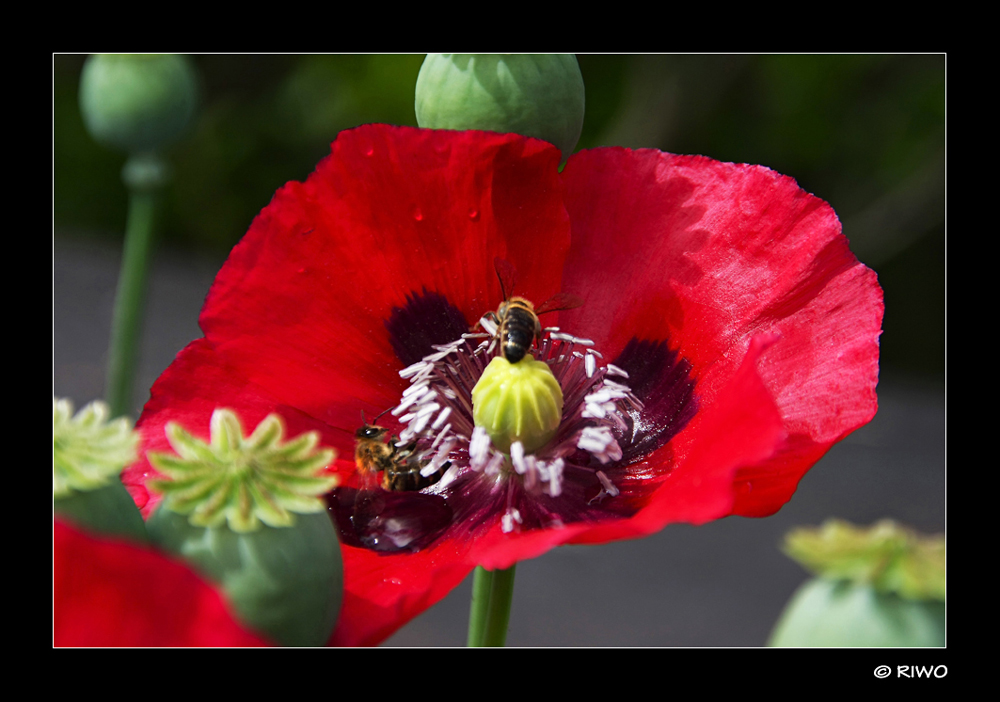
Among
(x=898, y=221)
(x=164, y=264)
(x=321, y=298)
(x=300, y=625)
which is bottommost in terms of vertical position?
(x=300, y=625)

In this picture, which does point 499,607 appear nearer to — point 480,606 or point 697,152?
point 480,606

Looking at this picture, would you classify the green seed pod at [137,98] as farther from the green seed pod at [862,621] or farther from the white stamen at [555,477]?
the green seed pod at [862,621]

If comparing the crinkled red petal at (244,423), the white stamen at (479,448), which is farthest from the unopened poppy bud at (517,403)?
the crinkled red petal at (244,423)

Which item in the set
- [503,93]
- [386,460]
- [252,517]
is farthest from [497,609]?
[503,93]

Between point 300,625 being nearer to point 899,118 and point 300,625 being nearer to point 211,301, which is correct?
point 211,301

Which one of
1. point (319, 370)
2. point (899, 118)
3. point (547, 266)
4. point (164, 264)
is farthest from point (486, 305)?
point (164, 264)

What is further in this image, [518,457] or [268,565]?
[518,457]
